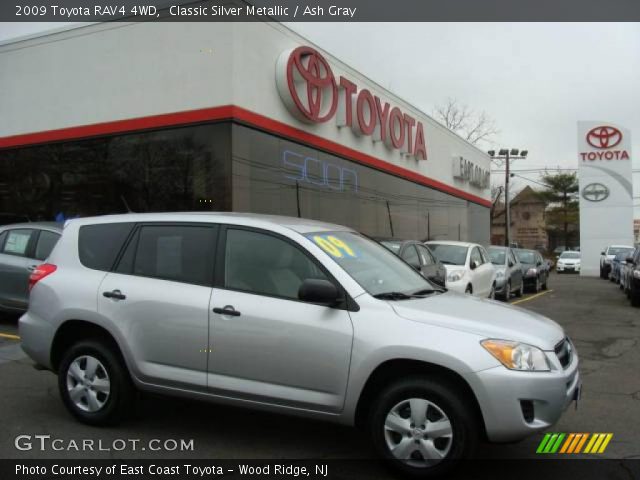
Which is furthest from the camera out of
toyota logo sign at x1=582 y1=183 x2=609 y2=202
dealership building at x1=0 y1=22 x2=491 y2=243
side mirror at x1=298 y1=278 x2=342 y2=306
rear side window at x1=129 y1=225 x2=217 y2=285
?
toyota logo sign at x1=582 y1=183 x2=609 y2=202

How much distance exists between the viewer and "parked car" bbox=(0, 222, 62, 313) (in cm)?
895

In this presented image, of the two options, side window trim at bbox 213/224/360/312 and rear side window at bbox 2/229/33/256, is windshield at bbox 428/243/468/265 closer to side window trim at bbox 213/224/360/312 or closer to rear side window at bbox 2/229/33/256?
rear side window at bbox 2/229/33/256

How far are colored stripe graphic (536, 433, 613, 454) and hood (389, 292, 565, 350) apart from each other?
2.96 feet

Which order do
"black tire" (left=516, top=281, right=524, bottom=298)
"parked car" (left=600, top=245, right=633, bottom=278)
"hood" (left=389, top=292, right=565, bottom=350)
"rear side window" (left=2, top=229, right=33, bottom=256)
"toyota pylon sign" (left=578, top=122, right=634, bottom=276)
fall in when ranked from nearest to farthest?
"hood" (left=389, top=292, right=565, bottom=350) < "rear side window" (left=2, top=229, right=33, bottom=256) < "black tire" (left=516, top=281, right=524, bottom=298) < "parked car" (left=600, top=245, right=633, bottom=278) < "toyota pylon sign" (left=578, top=122, right=634, bottom=276)

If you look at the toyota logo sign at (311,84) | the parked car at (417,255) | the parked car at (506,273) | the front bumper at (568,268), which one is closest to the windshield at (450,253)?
the parked car at (417,255)

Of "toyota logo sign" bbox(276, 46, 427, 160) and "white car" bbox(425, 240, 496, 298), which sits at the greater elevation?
"toyota logo sign" bbox(276, 46, 427, 160)

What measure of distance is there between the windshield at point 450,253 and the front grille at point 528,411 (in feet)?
30.4

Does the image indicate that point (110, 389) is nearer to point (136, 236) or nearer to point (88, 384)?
point (88, 384)

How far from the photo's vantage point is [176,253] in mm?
4715

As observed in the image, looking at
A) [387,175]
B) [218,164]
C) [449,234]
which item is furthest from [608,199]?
[218,164]

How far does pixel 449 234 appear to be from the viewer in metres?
26.1

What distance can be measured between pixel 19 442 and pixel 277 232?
245 cm

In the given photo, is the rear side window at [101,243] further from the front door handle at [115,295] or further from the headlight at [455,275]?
the headlight at [455,275]

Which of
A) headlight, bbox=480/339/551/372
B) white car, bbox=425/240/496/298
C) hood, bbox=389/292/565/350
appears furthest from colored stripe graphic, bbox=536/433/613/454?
white car, bbox=425/240/496/298
